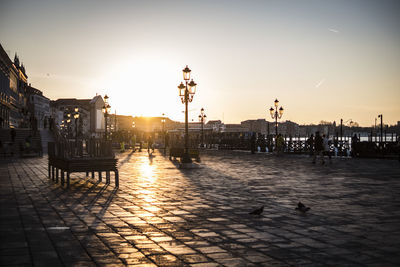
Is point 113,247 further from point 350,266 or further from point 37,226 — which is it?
point 350,266

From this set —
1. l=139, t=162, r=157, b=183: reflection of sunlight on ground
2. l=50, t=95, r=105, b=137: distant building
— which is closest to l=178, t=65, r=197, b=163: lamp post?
l=139, t=162, r=157, b=183: reflection of sunlight on ground

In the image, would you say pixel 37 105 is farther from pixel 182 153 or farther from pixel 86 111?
pixel 182 153

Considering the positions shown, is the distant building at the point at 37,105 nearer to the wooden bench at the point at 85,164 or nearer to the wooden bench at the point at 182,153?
the wooden bench at the point at 182,153

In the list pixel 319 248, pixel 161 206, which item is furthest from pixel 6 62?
pixel 319 248

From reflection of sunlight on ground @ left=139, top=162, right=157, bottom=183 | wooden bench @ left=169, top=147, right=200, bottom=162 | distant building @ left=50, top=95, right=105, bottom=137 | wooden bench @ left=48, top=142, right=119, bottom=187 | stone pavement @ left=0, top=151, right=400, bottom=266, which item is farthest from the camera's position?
distant building @ left=50, top=95, right=105, bottom=137

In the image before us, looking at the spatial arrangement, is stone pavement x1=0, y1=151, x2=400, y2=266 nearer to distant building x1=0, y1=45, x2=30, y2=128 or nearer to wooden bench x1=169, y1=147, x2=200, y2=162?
wooden bench x1=169, y1=147, x2=200, y2=162

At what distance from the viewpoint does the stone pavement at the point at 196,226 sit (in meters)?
4.73

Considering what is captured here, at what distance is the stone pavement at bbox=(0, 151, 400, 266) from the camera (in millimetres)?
4730

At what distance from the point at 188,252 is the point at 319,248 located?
1.59m

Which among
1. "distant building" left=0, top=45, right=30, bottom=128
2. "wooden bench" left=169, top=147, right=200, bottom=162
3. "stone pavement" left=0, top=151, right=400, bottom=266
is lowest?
"stone pavement" left=0, top=151, right=400, bottom=266

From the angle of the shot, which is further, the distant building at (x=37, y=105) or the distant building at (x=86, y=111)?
the distant building at (x=86, y=111)

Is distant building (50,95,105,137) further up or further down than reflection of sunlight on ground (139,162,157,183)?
further up

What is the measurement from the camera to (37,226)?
6.34 meters

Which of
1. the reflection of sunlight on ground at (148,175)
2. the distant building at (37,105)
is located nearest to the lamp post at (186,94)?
the reflection of sunlight on ground at (148,175)
